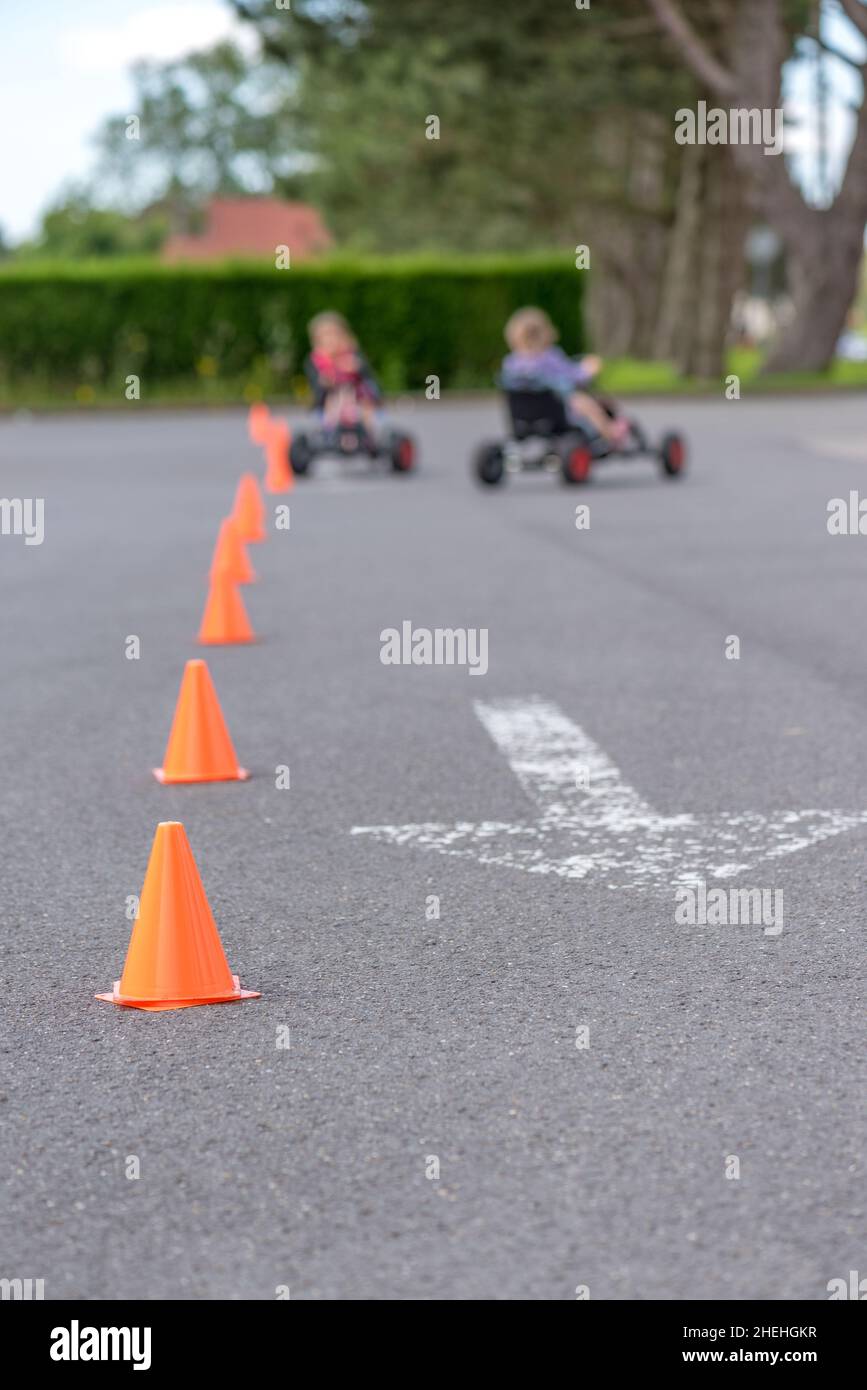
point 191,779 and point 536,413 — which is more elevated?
point 536,413

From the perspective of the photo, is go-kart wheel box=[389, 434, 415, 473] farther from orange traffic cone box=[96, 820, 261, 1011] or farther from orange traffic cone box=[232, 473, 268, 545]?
orange traffic cone box=[96, 820, 261, 1011]

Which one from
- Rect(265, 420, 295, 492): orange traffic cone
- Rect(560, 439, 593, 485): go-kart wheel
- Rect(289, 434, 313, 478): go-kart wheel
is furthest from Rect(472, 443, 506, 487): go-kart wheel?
Rect(289, 434, 313, 478): go-kart wheel

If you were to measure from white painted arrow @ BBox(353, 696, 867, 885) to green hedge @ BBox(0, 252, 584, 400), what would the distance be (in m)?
34.3

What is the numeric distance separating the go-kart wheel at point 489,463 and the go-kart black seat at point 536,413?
717mm

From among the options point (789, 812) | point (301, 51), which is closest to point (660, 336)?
point (301, 51)

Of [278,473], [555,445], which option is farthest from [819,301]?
[555,445]

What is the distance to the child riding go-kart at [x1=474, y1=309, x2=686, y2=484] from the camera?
1931cm

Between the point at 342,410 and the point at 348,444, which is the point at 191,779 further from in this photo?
the point at 348,444

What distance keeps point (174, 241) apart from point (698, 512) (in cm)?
11457

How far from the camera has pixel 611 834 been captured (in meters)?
6.67

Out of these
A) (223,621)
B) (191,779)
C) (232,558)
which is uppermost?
(232,558)

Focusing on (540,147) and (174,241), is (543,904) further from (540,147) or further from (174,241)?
(174,241)

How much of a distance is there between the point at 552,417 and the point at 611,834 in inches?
523

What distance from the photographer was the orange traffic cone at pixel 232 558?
1218 centimetres
